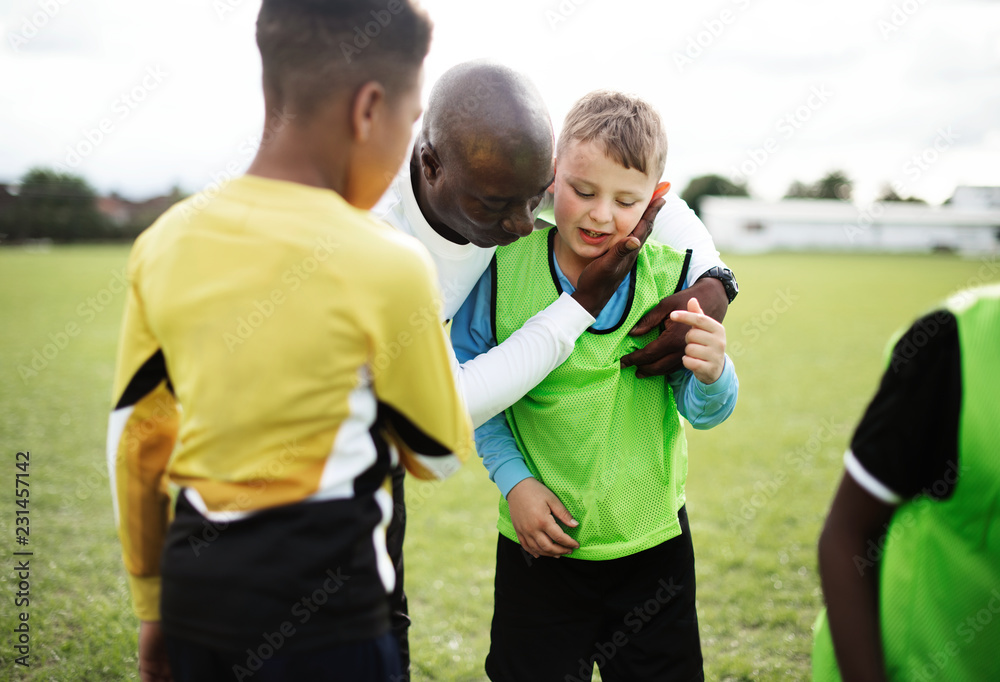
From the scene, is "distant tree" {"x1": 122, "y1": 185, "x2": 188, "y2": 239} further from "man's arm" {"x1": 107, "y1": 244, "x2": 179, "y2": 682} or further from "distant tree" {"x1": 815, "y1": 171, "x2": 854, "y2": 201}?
"distant tree" {"x1": 815, "y1": 171, "x2": 854, "y2": 201}

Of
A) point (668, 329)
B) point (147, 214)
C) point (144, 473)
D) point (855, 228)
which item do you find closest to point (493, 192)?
point (668, 329)

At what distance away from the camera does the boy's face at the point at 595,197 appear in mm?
1821

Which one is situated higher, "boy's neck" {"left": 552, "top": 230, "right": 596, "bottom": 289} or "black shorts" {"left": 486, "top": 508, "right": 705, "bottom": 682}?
"boy's neck" {"left": 552, "top": 230, "right": 596, "bottom": 289}

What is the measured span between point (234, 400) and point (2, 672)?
2905mm

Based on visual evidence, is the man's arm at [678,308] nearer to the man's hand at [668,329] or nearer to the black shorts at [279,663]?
the man's hand at [668,329]

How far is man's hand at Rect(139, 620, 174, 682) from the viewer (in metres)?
1.35

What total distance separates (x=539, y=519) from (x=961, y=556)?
0.95 meters

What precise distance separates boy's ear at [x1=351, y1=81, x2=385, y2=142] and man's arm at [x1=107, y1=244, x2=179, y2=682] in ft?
1.54

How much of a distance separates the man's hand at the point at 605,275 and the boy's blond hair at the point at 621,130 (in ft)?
0.71

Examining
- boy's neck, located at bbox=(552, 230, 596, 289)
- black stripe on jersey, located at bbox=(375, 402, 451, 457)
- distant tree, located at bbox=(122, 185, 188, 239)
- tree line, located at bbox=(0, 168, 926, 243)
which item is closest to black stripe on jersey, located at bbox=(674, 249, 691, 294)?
boy's neck, located at bbox=(552, 230, 596, 289)

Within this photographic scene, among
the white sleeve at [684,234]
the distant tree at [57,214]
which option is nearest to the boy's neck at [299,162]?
the white sleeve at [684,234]

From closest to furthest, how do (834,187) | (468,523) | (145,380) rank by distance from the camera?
(145,380)
(468,523)
(834,187)

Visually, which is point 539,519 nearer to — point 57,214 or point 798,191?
point 57,214

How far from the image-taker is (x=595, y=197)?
185cm
